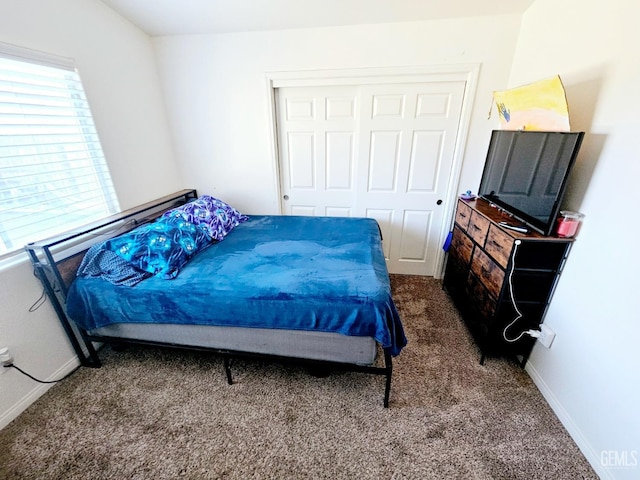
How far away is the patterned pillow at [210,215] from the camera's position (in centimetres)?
220

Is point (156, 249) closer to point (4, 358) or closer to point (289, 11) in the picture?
point (4, 358)

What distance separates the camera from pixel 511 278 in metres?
1.61

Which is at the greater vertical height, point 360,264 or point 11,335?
point 360,264

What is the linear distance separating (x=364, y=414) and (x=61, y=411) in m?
1.77

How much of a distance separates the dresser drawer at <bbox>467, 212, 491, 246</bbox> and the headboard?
2.65m

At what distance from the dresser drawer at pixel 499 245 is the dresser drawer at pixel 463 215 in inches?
16.1

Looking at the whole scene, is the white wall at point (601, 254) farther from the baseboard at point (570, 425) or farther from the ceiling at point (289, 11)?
the ceiling at point (289, 11)

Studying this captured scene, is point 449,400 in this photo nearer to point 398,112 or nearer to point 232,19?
point 398,112

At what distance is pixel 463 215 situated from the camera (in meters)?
2.31

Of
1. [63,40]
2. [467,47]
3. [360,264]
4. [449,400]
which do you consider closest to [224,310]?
[360,264]

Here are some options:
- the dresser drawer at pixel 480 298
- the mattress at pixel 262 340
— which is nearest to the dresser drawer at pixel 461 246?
the dresser drawer at pixel 480 298

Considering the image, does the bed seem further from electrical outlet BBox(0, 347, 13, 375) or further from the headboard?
electrical outlet BBox(0, 347, 13, 375)

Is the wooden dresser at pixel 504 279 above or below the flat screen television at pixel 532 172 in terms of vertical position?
below

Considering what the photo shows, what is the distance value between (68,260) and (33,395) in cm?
83
